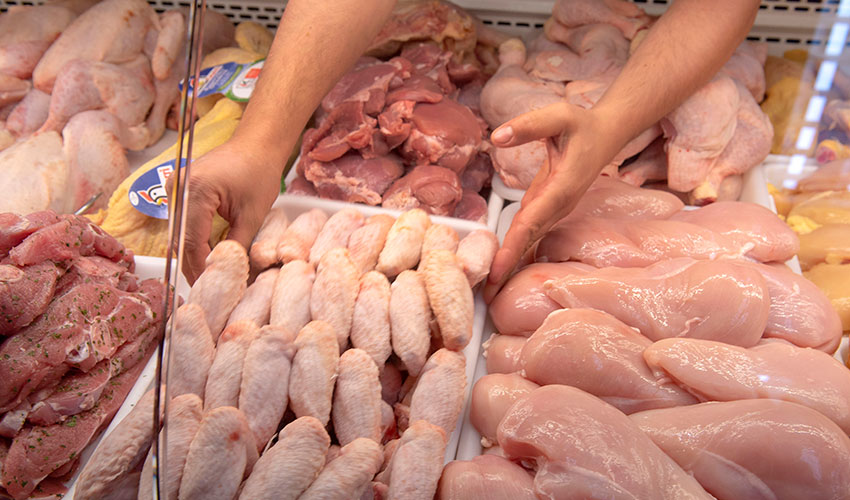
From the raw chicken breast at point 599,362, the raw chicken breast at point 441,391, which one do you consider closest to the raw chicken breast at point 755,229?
the raw chicken breast at point 599,362

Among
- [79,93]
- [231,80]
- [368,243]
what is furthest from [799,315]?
[79,93]

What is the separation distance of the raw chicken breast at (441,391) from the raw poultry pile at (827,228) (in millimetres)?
939

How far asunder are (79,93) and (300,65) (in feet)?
1.89

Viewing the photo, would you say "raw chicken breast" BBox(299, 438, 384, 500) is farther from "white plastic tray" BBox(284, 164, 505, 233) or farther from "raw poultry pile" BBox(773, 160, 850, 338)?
"raw poultry pile" BBox(773, 160, 850, 338)

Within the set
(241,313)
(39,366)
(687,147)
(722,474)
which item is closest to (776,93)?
(687,147)

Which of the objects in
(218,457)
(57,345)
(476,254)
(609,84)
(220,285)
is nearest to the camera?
(218,457)

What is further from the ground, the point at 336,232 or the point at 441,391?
the point at 336,232

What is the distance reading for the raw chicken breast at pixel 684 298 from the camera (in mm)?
1094

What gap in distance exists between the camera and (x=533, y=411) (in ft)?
3.02

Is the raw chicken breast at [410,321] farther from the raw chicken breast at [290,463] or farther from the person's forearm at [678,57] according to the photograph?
the person's forearm at [678,57]

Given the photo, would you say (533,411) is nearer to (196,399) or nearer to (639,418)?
(639,418)

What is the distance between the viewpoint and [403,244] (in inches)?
49.4

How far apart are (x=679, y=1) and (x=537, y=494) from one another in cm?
140

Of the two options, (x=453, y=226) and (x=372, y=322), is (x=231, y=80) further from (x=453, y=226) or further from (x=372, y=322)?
(x=372, y=322)
